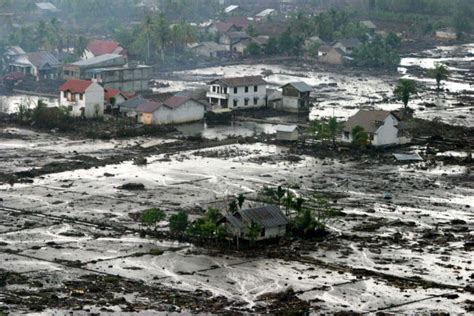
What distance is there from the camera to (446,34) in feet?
250

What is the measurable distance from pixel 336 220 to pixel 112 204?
5823 millimetres

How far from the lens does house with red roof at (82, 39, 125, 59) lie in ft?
186

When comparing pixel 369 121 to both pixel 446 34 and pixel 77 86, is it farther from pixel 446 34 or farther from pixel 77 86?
pixel 446 34

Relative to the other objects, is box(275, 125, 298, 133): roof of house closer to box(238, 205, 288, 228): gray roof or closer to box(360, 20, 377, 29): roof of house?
box(238, 205, 288, 228): gray roof

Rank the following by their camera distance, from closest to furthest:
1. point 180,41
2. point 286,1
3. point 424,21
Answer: point 180,41 → point 424,21 → point 286,1

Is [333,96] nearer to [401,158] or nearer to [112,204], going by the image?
[401,158]

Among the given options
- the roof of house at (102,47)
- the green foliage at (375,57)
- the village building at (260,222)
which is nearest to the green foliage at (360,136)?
the village building at (260,222)

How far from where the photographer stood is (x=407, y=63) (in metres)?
62.9

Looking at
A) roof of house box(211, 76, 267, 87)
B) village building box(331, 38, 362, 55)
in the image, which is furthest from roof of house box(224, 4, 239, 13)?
roof of house box(211, 76, 267, 87)

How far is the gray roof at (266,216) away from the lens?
2556cm

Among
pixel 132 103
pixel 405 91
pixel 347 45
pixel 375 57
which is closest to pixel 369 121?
pixel 405 91

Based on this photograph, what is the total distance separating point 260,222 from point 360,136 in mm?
11848

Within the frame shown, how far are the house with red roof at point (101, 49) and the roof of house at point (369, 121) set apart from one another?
2154 centimetres

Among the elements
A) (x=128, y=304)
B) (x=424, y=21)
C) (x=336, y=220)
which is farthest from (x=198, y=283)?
(x=424, y=21)
